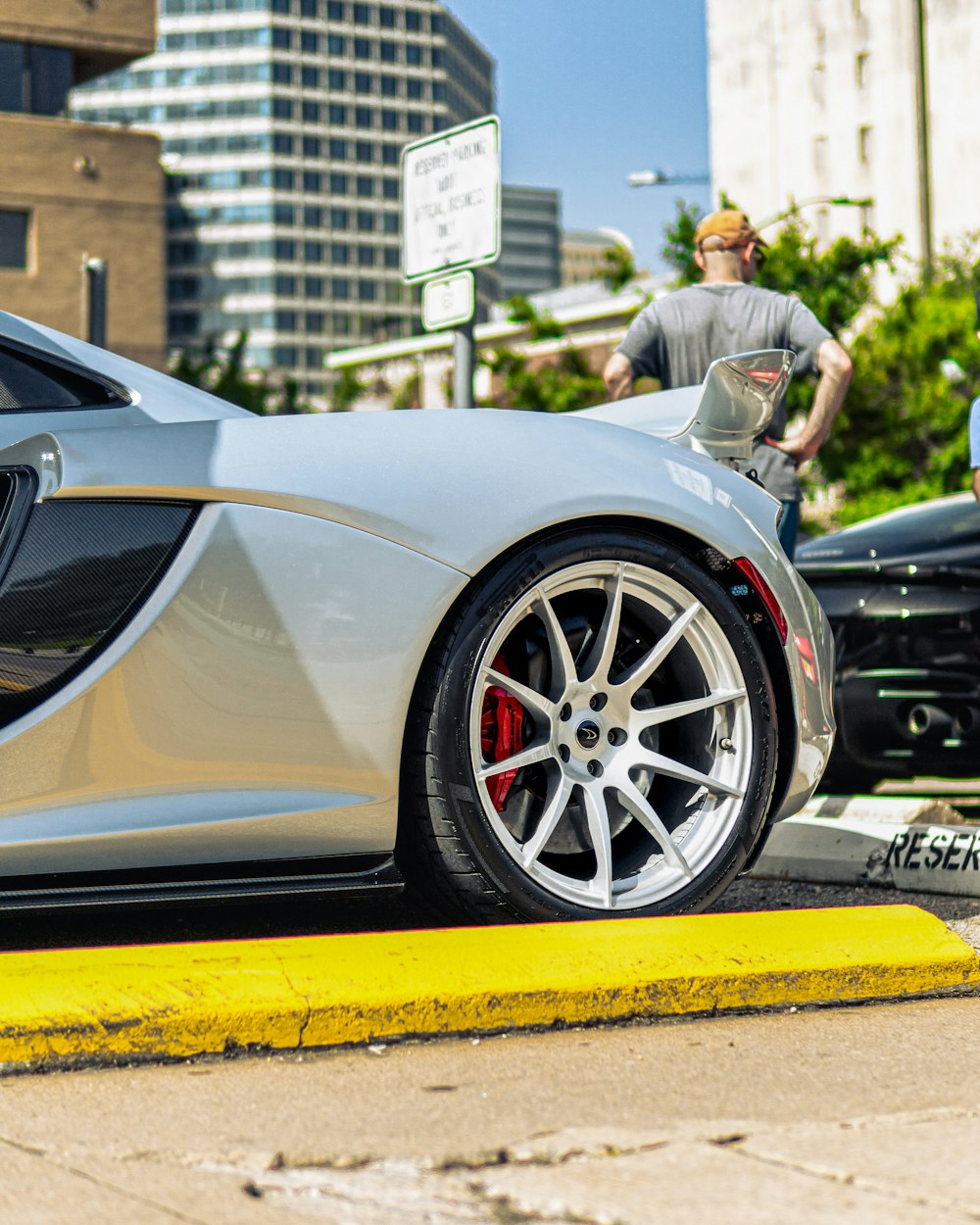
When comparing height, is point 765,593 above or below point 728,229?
below

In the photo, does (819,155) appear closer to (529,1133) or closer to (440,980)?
(440,980)

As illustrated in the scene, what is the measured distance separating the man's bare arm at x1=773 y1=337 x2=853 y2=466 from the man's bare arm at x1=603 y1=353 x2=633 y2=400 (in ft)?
1.68

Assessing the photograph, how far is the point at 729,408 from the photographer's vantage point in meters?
3.57

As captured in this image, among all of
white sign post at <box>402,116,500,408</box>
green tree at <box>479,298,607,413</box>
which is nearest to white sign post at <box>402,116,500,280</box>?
white sign post at <box>402,116,500,408</box>

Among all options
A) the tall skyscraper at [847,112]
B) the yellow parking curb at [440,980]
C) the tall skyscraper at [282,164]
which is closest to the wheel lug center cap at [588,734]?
the yellow parking curb at [440,980]

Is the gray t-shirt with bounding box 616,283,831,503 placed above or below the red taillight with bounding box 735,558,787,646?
above

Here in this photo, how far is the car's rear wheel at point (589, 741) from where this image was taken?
2.99 meters

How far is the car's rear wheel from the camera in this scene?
2.99 metres

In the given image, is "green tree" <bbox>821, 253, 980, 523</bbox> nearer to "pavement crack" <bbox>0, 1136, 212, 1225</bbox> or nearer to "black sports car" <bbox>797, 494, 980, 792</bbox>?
"black sports car" <bbox>797, 494, 980, 792</bbox>

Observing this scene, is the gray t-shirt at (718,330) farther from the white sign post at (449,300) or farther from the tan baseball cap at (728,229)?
the white sign post at (449,300)

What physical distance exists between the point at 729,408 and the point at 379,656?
1.08 meters

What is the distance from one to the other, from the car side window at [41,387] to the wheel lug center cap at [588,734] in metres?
1.06

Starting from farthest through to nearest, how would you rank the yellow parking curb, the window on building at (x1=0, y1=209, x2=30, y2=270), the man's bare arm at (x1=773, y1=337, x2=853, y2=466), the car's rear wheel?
1. the window on building at (x1=0, y1=209, x2=30, y2=270)
2. the man's bare arm at (x1=773, y1=337, x2=853, y2=466)
3. the car's rear wheel
4. the yellow parking curb

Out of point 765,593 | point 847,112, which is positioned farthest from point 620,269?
point 847,112
